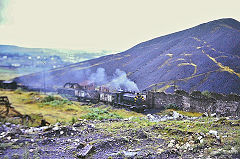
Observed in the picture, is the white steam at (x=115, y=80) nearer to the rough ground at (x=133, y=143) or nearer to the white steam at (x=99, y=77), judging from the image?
the white steam at (x=99, y=77)

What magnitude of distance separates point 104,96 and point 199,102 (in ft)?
19.8

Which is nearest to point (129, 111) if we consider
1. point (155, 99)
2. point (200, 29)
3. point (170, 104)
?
point (155, 99)

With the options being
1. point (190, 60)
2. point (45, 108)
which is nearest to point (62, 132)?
point (45, 108)

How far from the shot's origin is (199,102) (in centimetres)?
852

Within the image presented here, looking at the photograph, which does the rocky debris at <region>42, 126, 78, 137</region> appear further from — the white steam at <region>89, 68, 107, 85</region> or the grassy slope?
the white steam at <region>89, 68, 107, 85</region>

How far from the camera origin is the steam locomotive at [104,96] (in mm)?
10234

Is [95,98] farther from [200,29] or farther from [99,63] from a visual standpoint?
[200,29]

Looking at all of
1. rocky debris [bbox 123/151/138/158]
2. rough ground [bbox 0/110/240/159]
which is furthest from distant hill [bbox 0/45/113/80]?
rocky debris [bbox 123/151/138/158]

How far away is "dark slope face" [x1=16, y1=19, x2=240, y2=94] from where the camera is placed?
24.8 ft

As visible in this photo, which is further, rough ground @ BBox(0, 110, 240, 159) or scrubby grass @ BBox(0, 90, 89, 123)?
scrubby grass @ BBox(0, 90, 89, 123)

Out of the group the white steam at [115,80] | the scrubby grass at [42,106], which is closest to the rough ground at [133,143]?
the scrubby grass at [42,106]

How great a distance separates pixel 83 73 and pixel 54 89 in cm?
259

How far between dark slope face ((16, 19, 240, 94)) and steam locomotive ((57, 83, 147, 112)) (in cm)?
89

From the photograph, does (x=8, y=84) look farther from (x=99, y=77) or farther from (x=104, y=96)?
(x=104, y=96)
